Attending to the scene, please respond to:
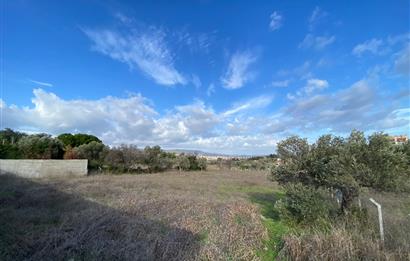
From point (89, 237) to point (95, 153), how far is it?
76.4 ft

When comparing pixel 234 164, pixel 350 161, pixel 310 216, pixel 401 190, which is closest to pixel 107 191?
pixel 310 216

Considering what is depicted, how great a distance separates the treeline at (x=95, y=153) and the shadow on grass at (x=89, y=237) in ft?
59.2

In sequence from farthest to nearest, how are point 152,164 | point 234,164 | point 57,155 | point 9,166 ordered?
point 234,164, point 152,164, point 57,155, point 9,166

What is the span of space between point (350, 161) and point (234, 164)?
37.0 metres

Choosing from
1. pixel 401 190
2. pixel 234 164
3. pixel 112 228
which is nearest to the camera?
pixel 112 228

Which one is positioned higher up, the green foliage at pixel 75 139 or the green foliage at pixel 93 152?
the green foliage at pixel 75 139

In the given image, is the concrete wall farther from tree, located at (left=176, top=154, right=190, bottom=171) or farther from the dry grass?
the dry grass

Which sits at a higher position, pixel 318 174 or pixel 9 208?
pixel 318 174

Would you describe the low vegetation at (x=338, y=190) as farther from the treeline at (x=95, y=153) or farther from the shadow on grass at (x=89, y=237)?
the treeline at (x=95, y=153)

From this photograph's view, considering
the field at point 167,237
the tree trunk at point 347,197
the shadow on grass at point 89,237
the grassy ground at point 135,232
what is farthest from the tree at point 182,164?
the tree trunk at point 347,197

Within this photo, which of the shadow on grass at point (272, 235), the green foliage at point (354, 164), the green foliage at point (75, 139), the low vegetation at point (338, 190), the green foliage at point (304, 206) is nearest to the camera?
the low vegetation at point (338, 190)

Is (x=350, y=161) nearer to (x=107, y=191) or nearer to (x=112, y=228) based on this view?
(x=112, y=228)

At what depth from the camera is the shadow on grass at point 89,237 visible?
4.28 meters

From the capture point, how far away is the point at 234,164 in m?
43.3
